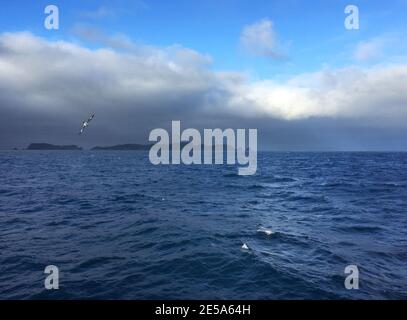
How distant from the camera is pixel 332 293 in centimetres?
1424

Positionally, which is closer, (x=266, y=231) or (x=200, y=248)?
(x=200, y=248)

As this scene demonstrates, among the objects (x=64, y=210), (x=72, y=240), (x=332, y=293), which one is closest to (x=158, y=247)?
(x=72, y=240)

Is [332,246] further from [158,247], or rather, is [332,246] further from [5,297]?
[5,297]

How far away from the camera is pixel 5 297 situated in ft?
A: 46.0

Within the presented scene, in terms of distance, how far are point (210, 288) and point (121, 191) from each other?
112 ft

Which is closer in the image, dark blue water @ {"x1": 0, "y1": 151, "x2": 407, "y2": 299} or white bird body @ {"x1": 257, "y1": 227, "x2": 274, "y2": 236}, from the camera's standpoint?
dark blue water @ {"x1": 0, "y1": 151, "x2": 407, "y2": 299}

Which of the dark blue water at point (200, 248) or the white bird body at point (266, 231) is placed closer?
the dark blue water at point (200, 248)

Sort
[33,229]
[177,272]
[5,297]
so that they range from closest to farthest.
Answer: [5,297] < [177,272] < [33,229]
